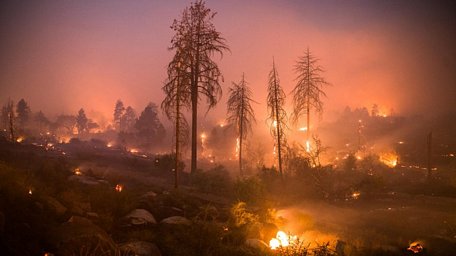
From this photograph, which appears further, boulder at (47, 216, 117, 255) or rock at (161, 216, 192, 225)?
rock at (161, 216, 192, 225)

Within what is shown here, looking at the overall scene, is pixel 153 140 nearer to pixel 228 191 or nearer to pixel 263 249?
pixel 228 191

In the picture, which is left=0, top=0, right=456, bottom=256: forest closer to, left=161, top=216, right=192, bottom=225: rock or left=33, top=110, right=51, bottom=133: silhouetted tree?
left=161, top=216, right=192, bottom=225: rock

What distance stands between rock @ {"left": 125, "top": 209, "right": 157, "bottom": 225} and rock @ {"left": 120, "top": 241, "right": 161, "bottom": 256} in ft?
6.84

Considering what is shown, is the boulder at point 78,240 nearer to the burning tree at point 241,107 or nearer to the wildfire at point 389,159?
the burning tree at point 241,107

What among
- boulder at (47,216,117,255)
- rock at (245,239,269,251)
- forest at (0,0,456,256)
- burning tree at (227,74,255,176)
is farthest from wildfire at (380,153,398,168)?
boulder at (47,216,117,255)

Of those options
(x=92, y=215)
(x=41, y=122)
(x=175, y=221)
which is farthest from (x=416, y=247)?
(x=41, y=122)

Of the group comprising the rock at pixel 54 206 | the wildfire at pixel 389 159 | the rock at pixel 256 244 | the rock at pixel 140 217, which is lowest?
the rock at pixel 256 244

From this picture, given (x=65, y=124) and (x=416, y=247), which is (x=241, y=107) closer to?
(x=416, y=247)

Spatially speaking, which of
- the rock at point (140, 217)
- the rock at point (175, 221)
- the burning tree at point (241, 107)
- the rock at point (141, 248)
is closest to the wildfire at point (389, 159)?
the burning tree at point (241, 107)

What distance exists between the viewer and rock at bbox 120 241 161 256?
26.2ft

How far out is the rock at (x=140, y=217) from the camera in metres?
10.5

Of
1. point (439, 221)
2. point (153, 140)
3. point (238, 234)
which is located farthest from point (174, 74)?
point (153, 140)

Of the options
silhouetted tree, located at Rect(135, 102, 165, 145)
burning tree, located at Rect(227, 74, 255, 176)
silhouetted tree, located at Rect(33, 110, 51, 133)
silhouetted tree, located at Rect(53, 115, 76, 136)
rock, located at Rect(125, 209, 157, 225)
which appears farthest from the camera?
silhouetted tree, located at Rect(53, 115, 76, 136)

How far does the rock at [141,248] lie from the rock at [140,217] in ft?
6.84
